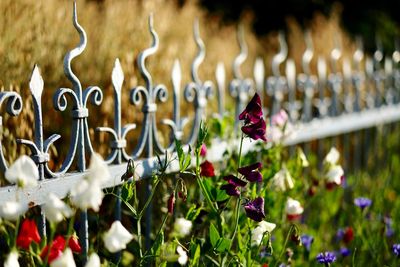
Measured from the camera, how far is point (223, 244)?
1861 mm

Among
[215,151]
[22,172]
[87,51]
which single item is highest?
[87,51]

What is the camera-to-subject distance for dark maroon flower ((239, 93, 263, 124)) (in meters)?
1.72

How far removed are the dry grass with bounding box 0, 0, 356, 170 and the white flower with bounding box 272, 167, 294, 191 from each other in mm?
619

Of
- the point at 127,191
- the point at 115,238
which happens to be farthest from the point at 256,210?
the point at 115,238

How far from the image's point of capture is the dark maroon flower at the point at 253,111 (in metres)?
1.72

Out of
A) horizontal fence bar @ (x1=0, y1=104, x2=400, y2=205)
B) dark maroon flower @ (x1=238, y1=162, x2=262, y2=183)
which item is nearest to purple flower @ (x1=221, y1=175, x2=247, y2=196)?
dark maroon flower @ (x1=238, y1=162, x2=262, y2=183)

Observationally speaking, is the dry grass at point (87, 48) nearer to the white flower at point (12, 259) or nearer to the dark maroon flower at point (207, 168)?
the dark maroon flower at point (207, 168)

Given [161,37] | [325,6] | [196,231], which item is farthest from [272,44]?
[196,231]

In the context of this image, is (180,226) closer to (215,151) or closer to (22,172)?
(22,172)

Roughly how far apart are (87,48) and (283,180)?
1.02 meters

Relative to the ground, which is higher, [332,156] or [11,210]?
[11,210]

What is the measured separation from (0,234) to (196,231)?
0.67 meters

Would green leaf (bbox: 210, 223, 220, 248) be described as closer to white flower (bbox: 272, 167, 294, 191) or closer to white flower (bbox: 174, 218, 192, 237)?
white flower (bbox: 174, 218, 192, 237)

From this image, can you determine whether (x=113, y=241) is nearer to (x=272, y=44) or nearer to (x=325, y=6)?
(x=272, y=44)
